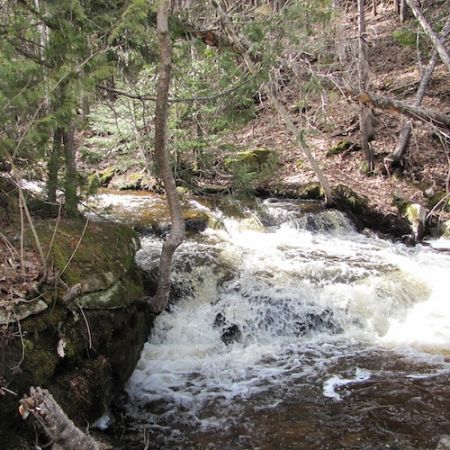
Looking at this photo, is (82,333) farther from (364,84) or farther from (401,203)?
(364,84)

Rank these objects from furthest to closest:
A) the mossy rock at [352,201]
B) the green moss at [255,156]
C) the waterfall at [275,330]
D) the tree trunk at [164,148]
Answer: the green moss at [255,156] → the mossy rock at [352,201] → the waterfall at [275,330] → the tree trunk at [164,148]

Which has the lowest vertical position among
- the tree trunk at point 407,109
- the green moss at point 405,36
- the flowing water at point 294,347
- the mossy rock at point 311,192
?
the flowing water at point 294,347

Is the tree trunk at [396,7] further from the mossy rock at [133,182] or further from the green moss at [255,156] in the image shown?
the mossy rock at [133,182]

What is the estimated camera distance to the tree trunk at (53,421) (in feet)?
9.24

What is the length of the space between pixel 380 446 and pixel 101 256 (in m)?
3.65

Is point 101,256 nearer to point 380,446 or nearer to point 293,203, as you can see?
point 380,446

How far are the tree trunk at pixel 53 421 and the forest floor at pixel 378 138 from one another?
9.42 metres

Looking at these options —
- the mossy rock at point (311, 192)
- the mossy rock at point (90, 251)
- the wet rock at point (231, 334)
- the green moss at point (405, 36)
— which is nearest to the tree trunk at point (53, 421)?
the mossy rock at point (90, 251)

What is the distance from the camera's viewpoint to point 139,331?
6176 mm

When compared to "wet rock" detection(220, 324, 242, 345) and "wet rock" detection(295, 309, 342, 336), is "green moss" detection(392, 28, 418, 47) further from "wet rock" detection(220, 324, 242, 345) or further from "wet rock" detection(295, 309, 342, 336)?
"wet rock" detection(220, 324, 242, 345)

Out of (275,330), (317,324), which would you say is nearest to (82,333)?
(275,330)

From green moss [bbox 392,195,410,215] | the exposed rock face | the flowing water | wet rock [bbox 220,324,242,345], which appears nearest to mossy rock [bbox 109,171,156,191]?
the flowing water

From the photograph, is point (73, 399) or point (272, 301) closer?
point (73, 399)

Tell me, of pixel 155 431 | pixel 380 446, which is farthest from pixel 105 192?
pixel 380 446
